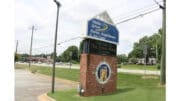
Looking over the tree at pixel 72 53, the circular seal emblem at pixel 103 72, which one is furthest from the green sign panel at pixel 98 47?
the tree at pixel 72 53

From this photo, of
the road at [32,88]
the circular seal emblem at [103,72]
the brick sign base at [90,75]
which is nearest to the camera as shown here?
the brick sign base at [90,75]

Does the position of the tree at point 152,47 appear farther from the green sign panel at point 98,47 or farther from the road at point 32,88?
the road at point 32,88

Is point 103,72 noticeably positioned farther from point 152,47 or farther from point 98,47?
point 152,47

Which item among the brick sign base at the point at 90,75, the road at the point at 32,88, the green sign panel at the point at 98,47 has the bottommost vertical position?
the road at the point at 32,88

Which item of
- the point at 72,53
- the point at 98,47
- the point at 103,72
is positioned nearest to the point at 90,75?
the point at 103,72

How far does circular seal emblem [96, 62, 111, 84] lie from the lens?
7254 mm

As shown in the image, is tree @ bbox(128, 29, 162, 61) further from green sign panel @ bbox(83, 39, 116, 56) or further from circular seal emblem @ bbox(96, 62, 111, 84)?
circular seal emblem @ bbox(96, 62, 111, 84)

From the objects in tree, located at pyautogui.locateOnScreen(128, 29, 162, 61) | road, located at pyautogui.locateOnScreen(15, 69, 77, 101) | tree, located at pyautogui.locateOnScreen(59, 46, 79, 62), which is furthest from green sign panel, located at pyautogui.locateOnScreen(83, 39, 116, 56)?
tree, located at pyautogui.locateOnScreen(59, 46, 79, 62)

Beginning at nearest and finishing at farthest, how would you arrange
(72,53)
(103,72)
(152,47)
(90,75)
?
(90,75) → (103,72) → (152,47) → (72,53)

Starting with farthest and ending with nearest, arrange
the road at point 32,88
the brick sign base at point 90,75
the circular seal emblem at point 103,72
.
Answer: the road at point 32,88
the circular seal emblem at point 103,72
the brick sign base at point 90,75

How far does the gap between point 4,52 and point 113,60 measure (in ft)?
19.4

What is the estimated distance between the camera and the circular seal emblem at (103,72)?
286 inches

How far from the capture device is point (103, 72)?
7504 mm
